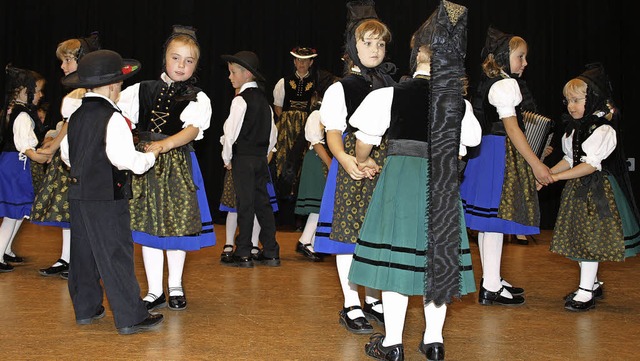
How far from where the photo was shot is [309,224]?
620 cm

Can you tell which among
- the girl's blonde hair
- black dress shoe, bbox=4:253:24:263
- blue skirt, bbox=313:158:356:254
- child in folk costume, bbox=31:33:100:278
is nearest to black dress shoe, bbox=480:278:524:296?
the girl's blonde hair

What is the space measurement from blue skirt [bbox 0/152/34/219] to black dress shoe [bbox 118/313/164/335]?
2006 mm

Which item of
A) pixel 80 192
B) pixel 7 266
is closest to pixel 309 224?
pixel 7 266

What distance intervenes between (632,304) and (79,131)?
3167mm

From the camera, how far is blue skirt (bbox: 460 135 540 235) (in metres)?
4.28

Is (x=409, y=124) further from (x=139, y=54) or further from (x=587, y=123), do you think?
(x=139, y=54)

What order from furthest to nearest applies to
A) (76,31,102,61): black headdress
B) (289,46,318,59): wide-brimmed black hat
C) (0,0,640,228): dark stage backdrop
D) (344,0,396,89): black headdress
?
1. (0,0,640,228): dark stage backdrop
2. (289,46,318,59): wide-brimmed black hat
3. (76,31,102,61): black headdress
4. (344,0,396,89): black headdress

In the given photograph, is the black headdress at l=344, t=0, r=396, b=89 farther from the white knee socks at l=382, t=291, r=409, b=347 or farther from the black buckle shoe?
the black buckle shoe

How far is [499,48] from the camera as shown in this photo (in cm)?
435

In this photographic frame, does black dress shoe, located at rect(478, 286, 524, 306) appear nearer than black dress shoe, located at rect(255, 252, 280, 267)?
Yes

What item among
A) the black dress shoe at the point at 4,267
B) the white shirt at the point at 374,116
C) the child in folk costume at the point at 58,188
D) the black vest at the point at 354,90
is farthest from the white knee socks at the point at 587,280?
the black dress shoe at the point at 4,267

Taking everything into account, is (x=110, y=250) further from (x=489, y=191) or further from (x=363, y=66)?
(x=489, y=191)

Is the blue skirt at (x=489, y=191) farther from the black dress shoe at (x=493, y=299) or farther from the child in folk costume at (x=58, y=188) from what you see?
the child in folk costume at (x=58, y=188)

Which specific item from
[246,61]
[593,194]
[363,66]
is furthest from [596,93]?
[246,61]
